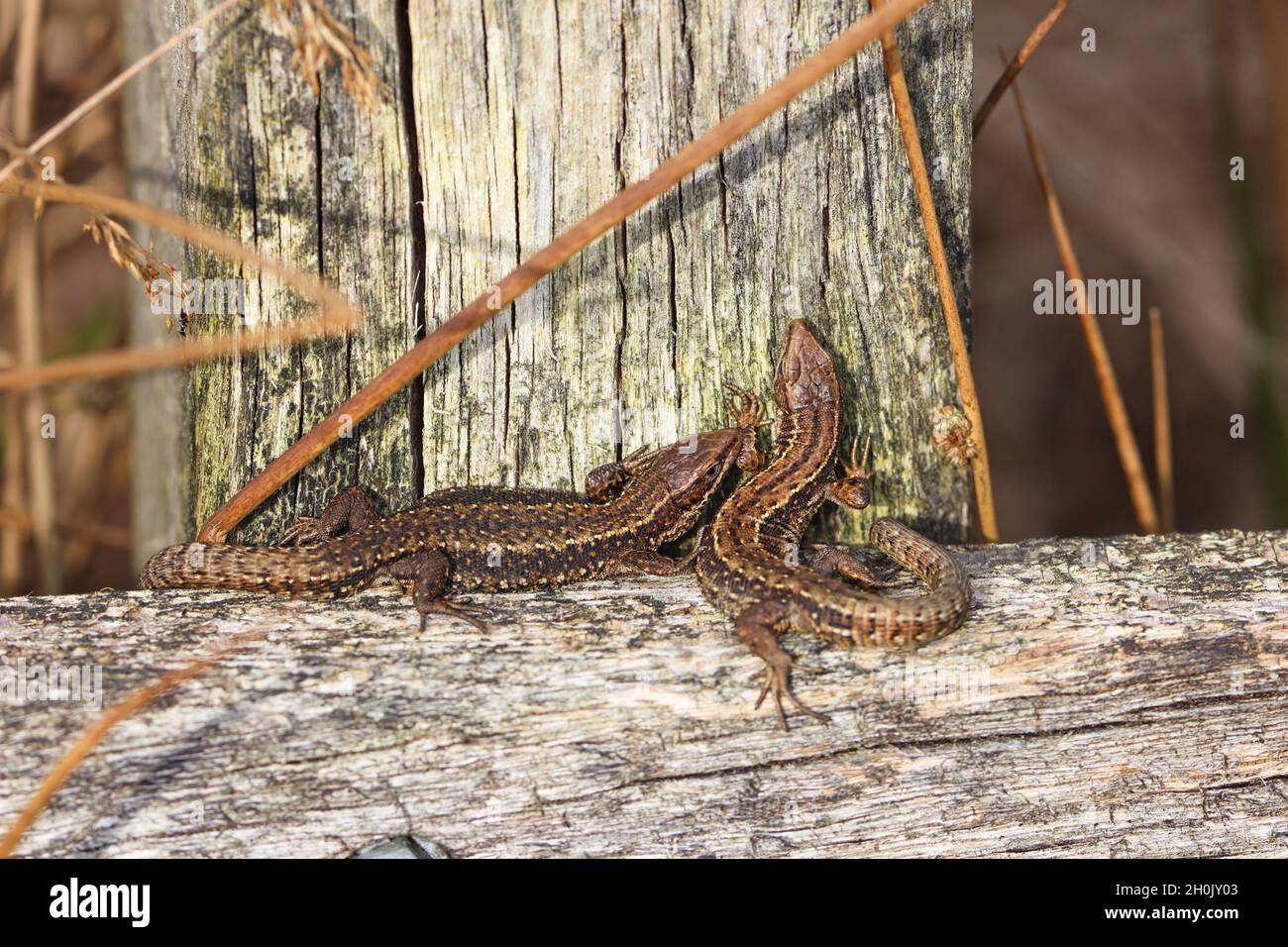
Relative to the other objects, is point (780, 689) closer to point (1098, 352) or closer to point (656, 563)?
point (656, 563)

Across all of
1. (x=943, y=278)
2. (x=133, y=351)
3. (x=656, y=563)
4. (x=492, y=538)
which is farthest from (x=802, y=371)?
(x=133, y=351)

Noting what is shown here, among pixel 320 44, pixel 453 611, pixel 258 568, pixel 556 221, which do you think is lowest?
pixel 453 611

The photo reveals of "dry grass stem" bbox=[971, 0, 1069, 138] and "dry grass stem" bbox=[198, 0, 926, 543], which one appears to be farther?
"dry grass stem" bbox=[971, 0, 1069, 138]

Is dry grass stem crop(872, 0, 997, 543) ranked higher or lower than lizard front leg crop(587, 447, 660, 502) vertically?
higher

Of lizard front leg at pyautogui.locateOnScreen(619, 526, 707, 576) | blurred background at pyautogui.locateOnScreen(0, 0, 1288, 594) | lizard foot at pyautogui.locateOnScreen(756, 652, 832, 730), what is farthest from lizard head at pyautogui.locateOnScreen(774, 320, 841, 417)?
blurred background at pyautogui.locateOnScreen(0, 0, 1288, 594)

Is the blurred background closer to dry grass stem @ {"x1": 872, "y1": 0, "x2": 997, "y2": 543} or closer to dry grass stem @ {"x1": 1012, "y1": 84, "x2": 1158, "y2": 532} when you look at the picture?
dry grass stem @ {"x1": 1012, "y1": 84, "x2": 1158, "y2": 532}

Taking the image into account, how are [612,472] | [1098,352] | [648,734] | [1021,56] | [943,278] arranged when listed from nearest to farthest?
[648,734]
[943,278]
[1021,56]
[612,472]
[1098,352]
